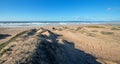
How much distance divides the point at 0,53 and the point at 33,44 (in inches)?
54.0

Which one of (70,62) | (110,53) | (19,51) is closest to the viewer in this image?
(19,51)

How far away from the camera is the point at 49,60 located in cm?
569

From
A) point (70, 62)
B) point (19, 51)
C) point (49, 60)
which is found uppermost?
point (19, 51)

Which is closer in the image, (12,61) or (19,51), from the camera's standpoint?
(12,61)

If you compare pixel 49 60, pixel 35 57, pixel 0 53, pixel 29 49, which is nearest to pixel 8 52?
pixel 0 53

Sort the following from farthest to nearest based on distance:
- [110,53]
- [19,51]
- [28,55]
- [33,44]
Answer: [110,53], [33,44], [19,51], [28,55]

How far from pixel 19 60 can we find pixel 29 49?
36.8 inches

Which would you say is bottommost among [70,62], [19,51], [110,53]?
[110,53]

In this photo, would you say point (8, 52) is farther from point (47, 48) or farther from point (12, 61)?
point (47, 48)

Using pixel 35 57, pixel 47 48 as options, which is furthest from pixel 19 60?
pixel 47 48

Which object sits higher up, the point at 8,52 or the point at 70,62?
the point at 8,52

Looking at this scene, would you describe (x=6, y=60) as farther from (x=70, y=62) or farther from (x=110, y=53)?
(x=110, y=53)

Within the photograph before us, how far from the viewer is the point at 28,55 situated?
5207mm

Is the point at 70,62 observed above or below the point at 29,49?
below
